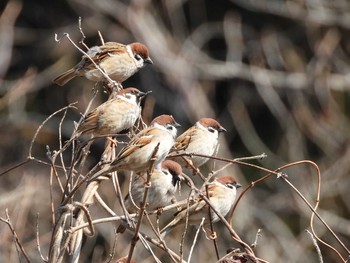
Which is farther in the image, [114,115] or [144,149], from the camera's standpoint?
[114,115]

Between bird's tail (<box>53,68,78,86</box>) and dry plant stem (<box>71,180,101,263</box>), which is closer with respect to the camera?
dry plant stem (<box>71,180,101,263</box>)

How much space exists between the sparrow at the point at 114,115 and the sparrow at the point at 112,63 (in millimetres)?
471

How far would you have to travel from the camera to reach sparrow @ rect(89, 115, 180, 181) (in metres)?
3.31

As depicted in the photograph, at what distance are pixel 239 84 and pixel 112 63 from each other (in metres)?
6.68

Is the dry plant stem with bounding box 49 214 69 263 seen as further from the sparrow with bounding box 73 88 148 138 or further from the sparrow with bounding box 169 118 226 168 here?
the sparrow with bounding box 169 118 226 168

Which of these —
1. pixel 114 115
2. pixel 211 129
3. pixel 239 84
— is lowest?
pixel 239 84

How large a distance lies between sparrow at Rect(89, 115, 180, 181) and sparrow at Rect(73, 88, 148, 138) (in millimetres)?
224

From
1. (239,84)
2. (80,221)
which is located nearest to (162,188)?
(80,221)

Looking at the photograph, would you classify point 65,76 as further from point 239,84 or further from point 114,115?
point 239,84

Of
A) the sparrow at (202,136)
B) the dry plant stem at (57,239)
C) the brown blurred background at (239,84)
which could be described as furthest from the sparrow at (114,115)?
the brown blurred background at (239,84)

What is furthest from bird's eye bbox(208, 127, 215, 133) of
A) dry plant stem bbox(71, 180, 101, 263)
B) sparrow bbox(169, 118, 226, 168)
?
dry plant stem bbox(71, 180, 101, 263)

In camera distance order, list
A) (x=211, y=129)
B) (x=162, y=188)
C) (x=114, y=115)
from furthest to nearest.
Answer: (x=211, y=129) → (x=162, y=188) → (x=114, y=115)

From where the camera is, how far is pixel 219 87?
37.6 ft

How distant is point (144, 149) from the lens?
3492 mm
